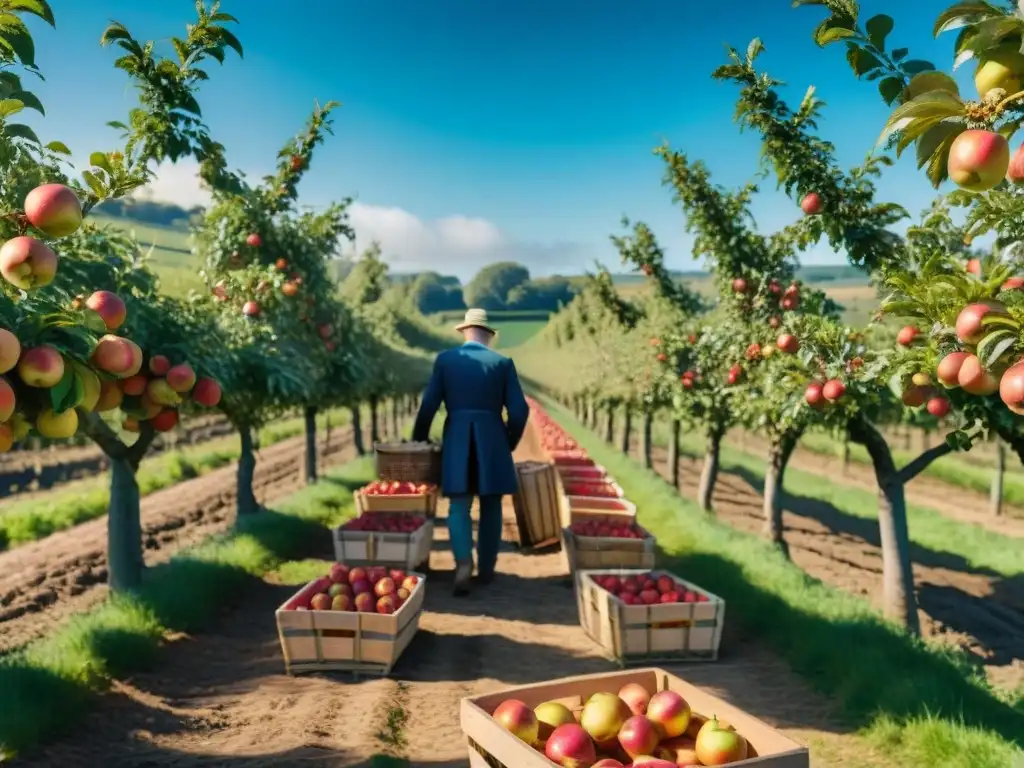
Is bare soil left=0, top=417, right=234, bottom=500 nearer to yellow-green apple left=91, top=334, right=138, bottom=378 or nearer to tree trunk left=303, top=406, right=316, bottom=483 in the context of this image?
tree trunk left=303, top=406, right=316, bottom=483

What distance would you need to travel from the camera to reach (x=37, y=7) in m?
2.87

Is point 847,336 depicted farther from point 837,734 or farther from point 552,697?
point 552,697

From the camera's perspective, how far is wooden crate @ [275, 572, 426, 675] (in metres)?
6.26

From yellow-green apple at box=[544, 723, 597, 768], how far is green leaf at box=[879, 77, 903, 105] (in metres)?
2.61

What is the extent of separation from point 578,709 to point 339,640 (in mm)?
3208

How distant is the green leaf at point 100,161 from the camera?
3.82 metres

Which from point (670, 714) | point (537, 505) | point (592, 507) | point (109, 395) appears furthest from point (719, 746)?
point (537, 505)

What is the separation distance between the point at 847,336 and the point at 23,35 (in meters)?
5.98

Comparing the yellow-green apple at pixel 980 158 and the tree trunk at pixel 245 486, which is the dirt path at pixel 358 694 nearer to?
the yellow-green apple at pixel 980 158

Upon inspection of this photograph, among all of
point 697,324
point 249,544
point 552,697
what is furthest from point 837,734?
point 697,324

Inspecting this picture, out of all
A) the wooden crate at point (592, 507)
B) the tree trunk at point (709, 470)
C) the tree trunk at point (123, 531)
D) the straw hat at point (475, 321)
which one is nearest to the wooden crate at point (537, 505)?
the wooden crate at point (592, 507)

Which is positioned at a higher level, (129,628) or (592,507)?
(592,507)

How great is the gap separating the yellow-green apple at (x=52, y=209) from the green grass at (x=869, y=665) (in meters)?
5.21

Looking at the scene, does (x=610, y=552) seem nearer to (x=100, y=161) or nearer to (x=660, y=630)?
(x=660, y=630)
